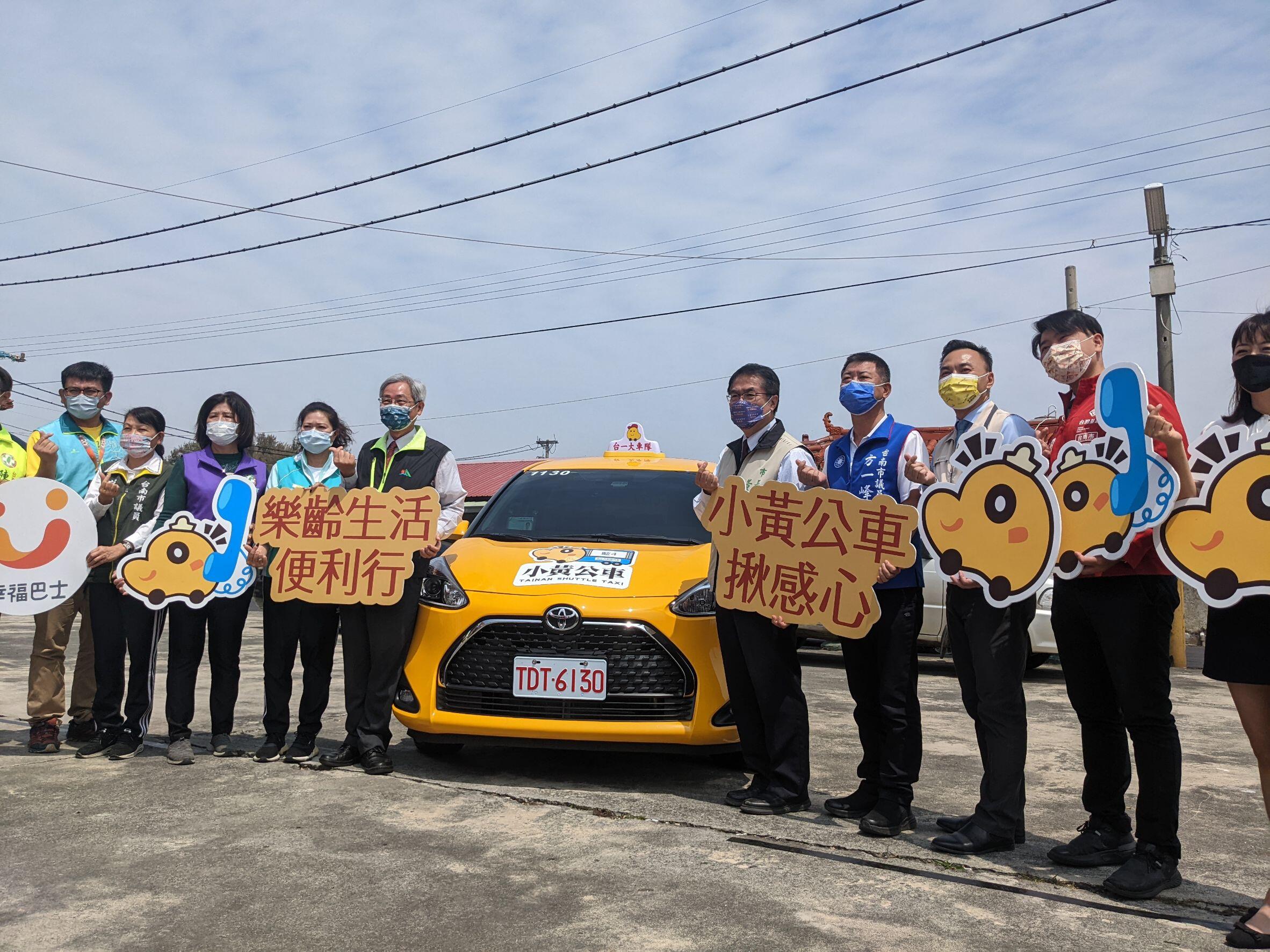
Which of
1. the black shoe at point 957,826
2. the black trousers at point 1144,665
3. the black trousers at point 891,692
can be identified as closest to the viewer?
the black trousers at point 1144,665

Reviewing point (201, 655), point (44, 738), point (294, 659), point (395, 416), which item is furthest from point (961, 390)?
point (44, 738)

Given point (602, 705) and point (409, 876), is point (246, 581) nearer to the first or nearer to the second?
point (602, 705)

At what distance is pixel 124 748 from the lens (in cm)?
518

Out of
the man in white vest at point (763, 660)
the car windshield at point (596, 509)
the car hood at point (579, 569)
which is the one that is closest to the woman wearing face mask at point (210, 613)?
the car hood at point (579, 569)

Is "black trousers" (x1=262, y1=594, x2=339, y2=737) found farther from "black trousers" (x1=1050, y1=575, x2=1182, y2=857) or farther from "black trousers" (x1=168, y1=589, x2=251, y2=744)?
"black trousers" (x1=1050, y1=575, x2=1182, y2=857)

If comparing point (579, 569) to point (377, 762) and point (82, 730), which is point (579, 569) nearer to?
point (377, 762)

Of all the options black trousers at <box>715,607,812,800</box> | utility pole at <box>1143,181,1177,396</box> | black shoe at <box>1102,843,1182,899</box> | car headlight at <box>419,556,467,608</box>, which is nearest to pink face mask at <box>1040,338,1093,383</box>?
black trousers at <box>715,607,812,800</box>

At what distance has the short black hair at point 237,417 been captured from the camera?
5.37m

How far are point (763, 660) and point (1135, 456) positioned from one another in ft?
5.63

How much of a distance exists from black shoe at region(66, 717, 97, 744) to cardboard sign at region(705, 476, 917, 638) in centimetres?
356

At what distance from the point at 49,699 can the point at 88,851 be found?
6.71 feet

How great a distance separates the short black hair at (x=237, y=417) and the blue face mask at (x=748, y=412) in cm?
257

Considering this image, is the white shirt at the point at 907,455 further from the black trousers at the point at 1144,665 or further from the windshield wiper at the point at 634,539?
the windshield wiper at the point at 634,539

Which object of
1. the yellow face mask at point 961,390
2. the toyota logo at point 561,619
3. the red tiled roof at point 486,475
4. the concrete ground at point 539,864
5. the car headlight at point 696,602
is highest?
the red tiled roof at point 486,475
